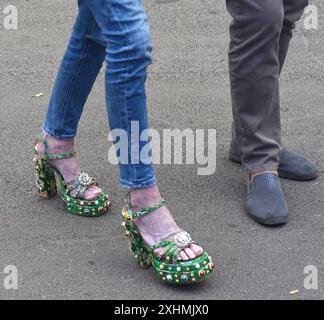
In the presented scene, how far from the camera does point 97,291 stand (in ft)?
9.95

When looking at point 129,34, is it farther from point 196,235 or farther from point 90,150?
point 90,150

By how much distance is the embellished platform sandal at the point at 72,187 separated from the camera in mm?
3502

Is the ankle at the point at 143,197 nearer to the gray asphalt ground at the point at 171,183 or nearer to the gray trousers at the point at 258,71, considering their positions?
the gray asphalt ground at the point at 171,183

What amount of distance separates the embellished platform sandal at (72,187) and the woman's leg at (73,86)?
19mm

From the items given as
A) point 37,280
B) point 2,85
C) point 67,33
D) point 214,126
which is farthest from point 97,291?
point 67,33

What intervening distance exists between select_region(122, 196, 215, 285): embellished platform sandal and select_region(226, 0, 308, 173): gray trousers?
68 cm

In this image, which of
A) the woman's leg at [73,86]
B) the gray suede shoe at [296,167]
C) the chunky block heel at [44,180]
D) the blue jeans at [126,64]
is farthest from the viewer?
the gray suede shoe at [296,167]

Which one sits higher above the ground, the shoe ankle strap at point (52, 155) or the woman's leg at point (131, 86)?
the woman's leg at point (131, 86)

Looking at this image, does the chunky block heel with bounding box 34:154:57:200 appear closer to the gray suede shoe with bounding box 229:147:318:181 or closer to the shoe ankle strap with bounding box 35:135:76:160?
the shoe ankle strap with bounding box 35:135:76:160

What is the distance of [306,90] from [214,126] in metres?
0.70

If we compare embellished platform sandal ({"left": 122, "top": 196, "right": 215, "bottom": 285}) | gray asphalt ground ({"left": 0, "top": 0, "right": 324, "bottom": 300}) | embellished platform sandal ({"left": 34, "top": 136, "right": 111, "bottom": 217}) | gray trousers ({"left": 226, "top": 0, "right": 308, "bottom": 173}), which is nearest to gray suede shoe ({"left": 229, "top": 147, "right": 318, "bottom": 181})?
gray asphalt ground ({"left": 0, "top": 0, "right": 324, "bottom": 300})

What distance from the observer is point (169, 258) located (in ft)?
9.91

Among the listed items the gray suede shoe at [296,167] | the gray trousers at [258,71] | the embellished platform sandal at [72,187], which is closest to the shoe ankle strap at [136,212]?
the embellished platform sandal at [72,187]

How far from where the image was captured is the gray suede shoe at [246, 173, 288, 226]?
3.47 metres
